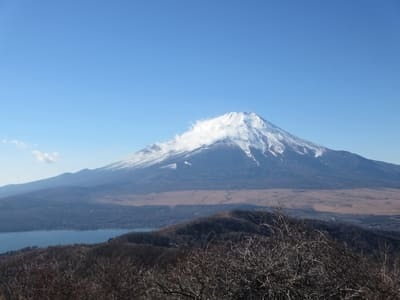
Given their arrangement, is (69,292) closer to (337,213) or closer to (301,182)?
(337,213)

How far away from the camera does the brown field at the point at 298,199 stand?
12438 cm

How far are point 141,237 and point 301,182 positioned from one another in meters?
132

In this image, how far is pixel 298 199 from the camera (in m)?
137

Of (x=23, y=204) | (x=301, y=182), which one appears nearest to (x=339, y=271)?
(x=23, y=204)

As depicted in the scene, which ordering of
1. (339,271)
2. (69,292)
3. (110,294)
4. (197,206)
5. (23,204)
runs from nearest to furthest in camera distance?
(339,271) → (69,292) → (110,294) → (197,206) → (23,204)

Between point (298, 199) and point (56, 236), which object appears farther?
point (298, 199)

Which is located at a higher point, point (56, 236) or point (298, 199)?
point (298, 199)

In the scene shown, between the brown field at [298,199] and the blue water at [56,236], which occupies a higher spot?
the brown field at [298,199]

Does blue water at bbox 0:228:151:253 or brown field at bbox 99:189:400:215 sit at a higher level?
brown field at bbox 99:189:400:215

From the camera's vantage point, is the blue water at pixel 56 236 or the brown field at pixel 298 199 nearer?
the blue water at pixel 56 236

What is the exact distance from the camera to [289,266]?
5.47 meters

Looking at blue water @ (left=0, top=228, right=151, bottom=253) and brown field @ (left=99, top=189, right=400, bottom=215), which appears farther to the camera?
brown field @ (left=99, top=189, right=400, bottom=215)

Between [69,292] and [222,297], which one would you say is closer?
[222,297]

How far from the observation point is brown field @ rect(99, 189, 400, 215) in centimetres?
12438
